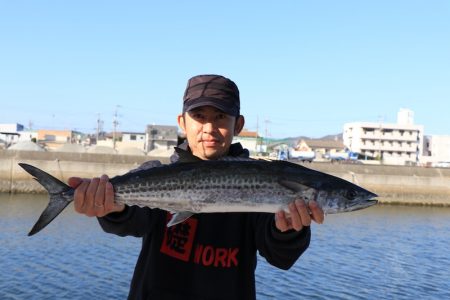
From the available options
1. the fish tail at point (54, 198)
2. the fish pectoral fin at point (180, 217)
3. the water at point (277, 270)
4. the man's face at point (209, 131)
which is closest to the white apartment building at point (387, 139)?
the water at point (277, 270)

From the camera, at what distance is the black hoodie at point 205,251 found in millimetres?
3416

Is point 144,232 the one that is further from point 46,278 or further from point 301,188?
point 46,278

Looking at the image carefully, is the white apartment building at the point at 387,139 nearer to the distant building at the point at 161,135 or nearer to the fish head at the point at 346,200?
the distant building at the point at 161,135

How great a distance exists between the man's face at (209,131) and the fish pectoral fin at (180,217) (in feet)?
1.82

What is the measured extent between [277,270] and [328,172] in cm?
3108

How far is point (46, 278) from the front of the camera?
586 inches

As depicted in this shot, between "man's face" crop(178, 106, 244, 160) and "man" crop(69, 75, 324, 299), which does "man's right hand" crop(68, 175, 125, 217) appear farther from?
"man's face" crop(178, 106, 244, 160)

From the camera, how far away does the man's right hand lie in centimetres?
335

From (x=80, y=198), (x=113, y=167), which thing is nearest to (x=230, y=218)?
(x=80, y=198)

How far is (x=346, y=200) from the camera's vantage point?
3.58m

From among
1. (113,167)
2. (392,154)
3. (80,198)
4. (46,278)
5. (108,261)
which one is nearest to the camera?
(80,198)

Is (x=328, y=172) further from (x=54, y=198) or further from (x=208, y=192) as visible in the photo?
(x=54, y=198)

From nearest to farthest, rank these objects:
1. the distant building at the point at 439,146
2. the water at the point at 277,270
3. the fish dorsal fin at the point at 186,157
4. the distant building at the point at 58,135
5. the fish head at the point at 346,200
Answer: the fish head at the point at 346,200 → the fish dorsal fin at the point at 186,157 → the water at the point at 277,270 → the distant building at the point at 58,135 → the distant building at the point at 439,146

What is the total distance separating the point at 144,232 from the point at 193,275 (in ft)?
1.76
